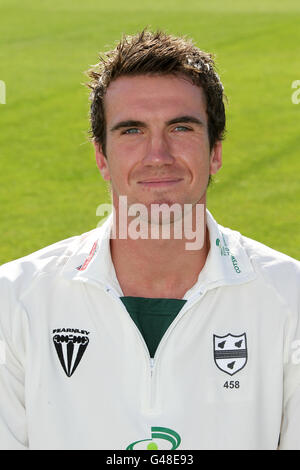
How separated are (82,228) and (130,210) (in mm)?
5683

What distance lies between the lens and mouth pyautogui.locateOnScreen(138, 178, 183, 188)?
9.78 feet

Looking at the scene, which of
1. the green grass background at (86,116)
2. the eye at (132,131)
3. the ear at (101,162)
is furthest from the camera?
the green grass background at (86,116)

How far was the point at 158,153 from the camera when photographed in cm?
299

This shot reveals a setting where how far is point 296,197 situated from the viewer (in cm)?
950

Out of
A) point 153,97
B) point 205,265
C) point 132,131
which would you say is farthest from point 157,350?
point 153,97

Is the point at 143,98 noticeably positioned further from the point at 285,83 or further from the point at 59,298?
the point at 285,83

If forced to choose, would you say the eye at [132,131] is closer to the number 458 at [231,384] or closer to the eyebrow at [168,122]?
the eyebrow at [168,122]

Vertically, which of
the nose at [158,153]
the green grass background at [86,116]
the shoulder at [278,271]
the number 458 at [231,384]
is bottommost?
the number 458 at [231,384]

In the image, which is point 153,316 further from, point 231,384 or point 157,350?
point 231,384

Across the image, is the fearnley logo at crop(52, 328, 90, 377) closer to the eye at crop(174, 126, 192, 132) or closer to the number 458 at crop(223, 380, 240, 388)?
the number 458 at crop(223, 380, 240, 388)

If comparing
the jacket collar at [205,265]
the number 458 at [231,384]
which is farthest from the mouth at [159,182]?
the number 458 at [231,384]

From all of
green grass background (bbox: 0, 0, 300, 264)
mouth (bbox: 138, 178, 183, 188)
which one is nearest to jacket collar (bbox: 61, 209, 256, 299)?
mouth (bbox: 138, 178, 183, 188)

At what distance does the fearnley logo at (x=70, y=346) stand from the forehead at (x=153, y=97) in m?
0.82

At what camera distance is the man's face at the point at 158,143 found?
118 inches
